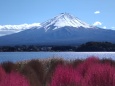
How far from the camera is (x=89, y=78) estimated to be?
11172mm

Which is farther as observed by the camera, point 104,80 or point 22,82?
point 104,80

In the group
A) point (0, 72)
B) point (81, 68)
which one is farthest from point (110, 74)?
point (81, 68)

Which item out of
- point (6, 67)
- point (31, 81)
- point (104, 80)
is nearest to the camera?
point (104, 80)

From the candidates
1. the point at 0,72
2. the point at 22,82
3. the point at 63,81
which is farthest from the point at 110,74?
the point at 0,72

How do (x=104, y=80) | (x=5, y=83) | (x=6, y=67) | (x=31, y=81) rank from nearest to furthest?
(x=5, y=83)
(x=104, y=80)
(x=31, y=81)
(x=6, y=67)

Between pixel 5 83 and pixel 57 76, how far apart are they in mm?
1965

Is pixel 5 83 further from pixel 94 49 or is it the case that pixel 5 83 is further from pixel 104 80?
pixel 94 49

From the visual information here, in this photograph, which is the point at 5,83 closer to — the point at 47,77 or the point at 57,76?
the point at 57,76

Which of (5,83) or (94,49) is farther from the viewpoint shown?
(94,49)

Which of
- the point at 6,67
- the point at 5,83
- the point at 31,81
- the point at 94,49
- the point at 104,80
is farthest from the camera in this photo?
the point at 94,49

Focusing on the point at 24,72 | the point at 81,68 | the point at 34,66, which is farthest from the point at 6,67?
the point at 81,68

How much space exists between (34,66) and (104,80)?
7.23 m

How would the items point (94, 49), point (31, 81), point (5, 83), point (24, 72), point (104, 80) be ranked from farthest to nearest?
point (94, 49) < point (24, 72) < point (31, 81) < point (104, 80) < point (5, 83)

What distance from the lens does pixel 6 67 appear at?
56.6 feet
